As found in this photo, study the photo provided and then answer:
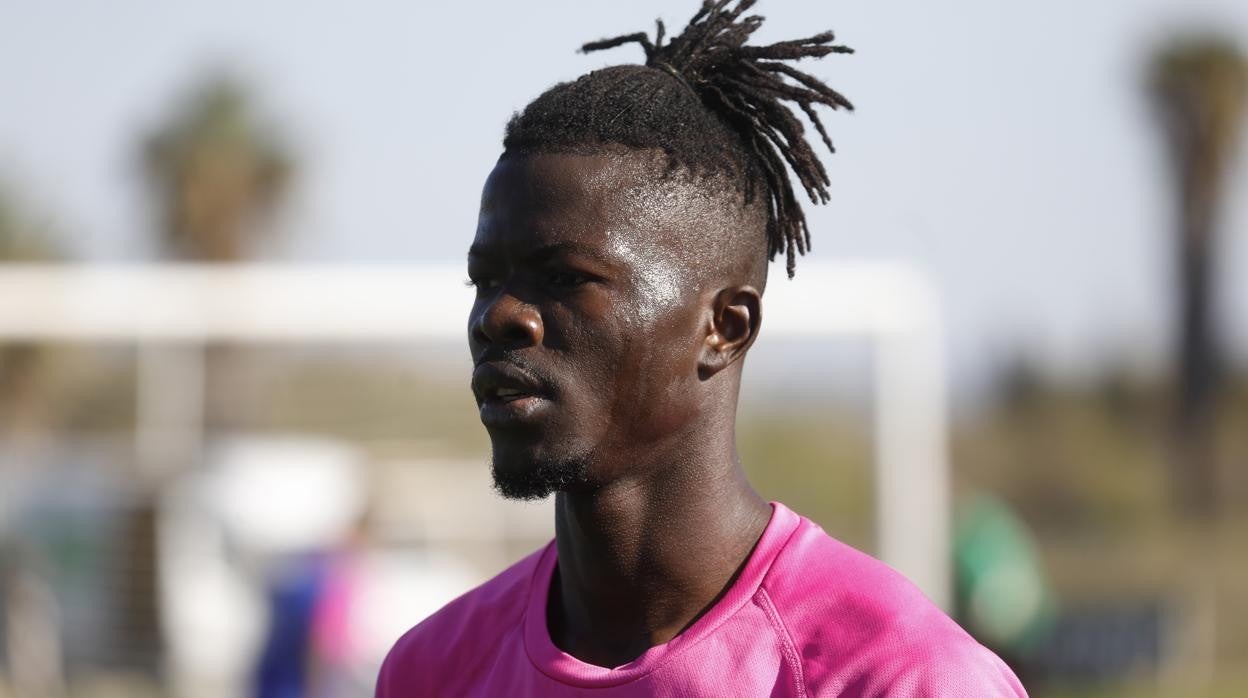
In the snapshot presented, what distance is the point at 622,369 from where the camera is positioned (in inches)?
97.6

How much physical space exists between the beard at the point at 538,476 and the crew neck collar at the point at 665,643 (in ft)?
0.89

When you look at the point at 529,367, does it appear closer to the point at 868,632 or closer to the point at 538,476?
the point at 538,476

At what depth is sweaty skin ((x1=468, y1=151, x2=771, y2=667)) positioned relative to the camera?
2461 mm

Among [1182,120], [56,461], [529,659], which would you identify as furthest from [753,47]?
[1182,120]

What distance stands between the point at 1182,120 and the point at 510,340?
3078cm

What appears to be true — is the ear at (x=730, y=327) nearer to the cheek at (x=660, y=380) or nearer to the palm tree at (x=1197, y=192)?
the cheek at (x=660, y=380)

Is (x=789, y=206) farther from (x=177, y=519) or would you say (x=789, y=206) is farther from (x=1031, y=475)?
(x=1031, y=475)

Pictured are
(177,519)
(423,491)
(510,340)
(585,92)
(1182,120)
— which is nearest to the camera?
(510,340)

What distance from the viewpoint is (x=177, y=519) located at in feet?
51.8

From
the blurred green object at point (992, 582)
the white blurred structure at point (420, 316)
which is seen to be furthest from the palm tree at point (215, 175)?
the blurred green object at point (992, 582)

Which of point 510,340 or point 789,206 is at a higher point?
point 789,206

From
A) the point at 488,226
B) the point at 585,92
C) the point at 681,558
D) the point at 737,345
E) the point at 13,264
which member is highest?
the point at 585,92

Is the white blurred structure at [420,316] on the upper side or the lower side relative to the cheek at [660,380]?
Result: lower

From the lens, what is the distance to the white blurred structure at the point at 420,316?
11.1 m
